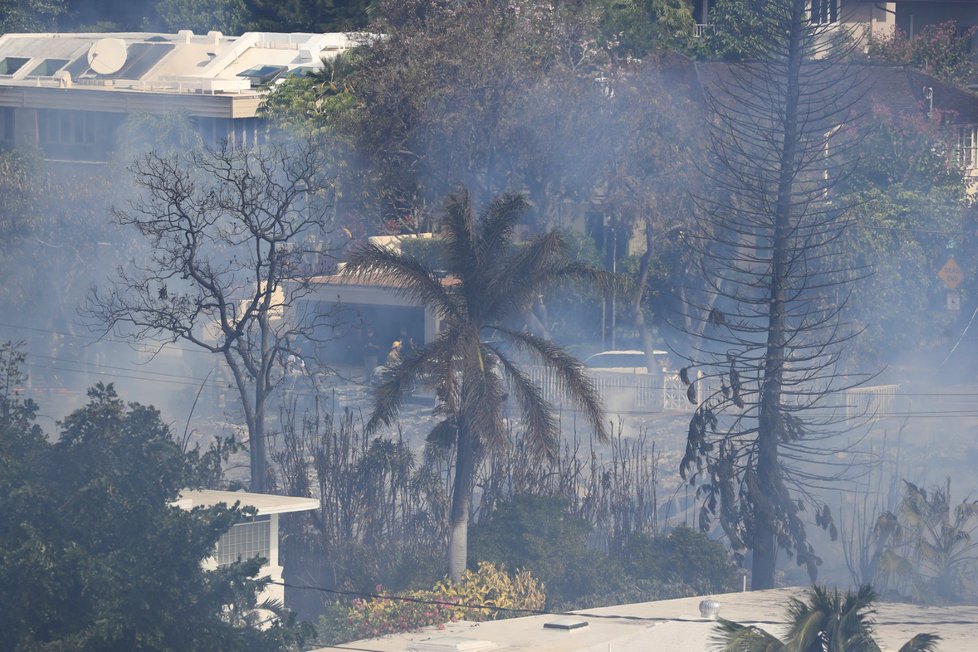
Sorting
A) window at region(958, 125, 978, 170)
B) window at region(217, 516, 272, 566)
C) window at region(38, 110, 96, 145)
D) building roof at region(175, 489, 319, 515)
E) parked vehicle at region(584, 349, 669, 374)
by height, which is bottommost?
window at region(217, 516, 272, 566)

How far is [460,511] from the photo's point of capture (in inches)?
1058

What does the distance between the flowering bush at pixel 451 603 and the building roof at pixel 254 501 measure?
6.05 feet

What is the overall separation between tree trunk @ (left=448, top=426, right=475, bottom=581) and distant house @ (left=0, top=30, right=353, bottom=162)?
1197 inches

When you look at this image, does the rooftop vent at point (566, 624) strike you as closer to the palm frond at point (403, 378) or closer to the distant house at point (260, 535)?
the distant house at point (260, 535)

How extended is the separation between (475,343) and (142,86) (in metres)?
36.8

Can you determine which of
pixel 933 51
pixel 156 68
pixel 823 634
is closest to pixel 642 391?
pixel 933 51

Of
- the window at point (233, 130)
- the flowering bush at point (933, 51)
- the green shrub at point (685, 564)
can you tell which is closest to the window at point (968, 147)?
the flowering bush at point (933, 51)

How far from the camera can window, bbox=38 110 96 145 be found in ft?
202

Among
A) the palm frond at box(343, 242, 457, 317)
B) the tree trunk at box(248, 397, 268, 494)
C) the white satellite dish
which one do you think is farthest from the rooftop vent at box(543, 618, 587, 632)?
the white satellite dish

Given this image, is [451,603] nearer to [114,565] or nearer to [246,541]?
[246,541]

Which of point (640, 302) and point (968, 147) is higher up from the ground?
point (968, 147)

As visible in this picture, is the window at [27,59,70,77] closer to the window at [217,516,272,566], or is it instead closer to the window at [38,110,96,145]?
the window at [38,110,96,145]

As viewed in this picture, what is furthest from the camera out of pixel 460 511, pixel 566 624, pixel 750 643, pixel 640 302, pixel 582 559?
pixel 640 302

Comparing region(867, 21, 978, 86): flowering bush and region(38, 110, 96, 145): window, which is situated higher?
region(867, 21, 978, 86): flowering bush
